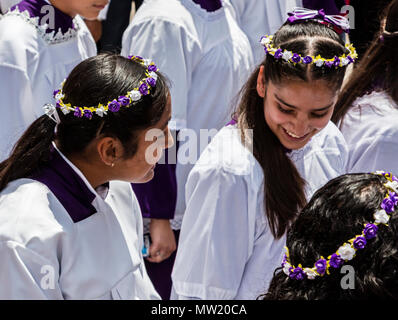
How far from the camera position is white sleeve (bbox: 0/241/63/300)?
5.56 ft

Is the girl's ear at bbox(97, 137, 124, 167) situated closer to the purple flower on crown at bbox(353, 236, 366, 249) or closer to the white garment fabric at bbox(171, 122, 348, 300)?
the white garment fabric at bbox(171, 122, 348, 300)

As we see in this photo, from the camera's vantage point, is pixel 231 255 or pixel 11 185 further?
pixel 231 255

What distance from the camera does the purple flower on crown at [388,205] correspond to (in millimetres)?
1444

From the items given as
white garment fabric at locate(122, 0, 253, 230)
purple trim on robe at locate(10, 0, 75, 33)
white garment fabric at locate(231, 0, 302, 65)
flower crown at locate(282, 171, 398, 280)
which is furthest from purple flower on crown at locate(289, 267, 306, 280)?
white garment fabric at locate(231, 0, 302, 65)

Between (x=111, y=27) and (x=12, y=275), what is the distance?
3.03 meters

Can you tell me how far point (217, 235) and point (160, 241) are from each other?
0.78 m

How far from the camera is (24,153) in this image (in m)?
1.86

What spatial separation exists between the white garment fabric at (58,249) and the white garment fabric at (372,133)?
Answer: 3.27 feet

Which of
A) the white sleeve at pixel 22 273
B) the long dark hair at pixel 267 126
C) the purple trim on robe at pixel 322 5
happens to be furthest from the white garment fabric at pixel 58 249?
the purple trim on robe at pixel 322 5

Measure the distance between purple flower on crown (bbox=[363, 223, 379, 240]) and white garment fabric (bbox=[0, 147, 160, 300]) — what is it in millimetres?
782

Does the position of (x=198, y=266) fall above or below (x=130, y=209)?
below

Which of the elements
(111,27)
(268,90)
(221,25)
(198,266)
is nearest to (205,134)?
(221,25)

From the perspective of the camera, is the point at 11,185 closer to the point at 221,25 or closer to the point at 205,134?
the point at 205,134

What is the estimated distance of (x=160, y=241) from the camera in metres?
2.83
